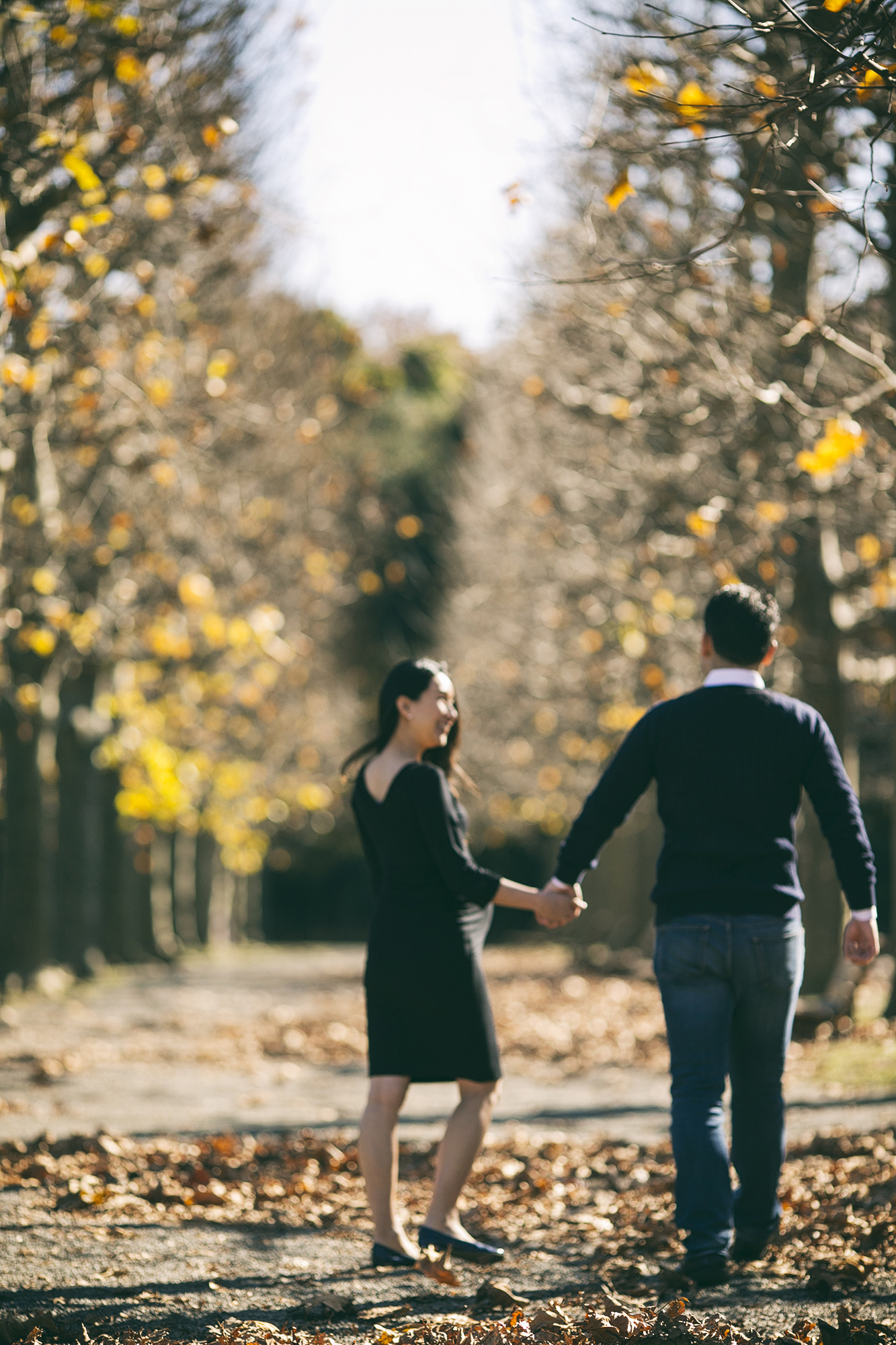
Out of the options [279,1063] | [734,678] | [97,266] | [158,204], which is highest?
[158,204]

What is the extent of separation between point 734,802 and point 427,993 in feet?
3.90

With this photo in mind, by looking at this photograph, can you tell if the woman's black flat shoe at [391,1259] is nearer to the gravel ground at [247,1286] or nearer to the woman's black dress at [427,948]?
the gravel ground at [247,1286]

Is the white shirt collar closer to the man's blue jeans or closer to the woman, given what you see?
the man's blue jeans

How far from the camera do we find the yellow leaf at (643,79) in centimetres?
672

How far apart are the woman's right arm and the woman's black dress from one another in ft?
0.27

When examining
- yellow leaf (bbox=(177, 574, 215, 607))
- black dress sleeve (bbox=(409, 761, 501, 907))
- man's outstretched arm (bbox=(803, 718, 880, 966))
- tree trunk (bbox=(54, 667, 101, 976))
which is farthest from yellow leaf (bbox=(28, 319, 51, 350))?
tree trunk (bbox=(54, 667, 101, 976))

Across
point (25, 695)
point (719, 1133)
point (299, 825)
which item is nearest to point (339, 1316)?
point (719, 1133)

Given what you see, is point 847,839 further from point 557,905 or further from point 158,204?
point 158,204

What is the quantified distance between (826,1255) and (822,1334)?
3.41 ft

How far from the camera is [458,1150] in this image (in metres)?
4.37

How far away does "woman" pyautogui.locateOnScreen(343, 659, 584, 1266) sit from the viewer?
435 cm

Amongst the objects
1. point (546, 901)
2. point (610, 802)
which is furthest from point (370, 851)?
point (610, 802)

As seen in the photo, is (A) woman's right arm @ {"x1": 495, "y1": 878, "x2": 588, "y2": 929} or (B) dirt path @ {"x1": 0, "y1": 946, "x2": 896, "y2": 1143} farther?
(B) dirt path @ {"x1": 0, "y1": 946, "x2": 896, "y2": 1143}

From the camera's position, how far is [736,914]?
4.23 metres
